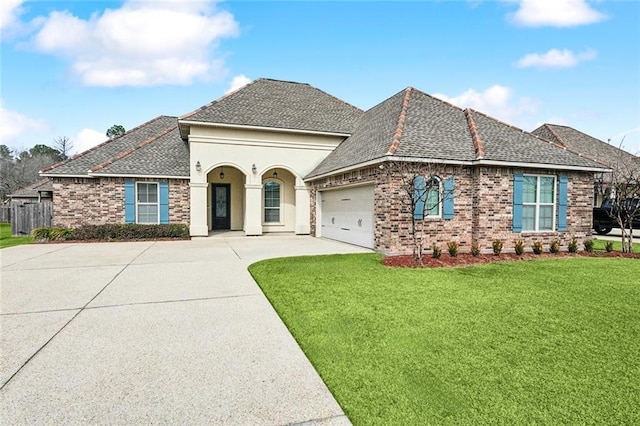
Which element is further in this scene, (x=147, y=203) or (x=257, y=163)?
(x=257, y=163)

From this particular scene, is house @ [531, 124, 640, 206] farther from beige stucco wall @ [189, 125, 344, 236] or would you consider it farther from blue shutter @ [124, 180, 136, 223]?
blue shutter @ [124, 180, 136, 223]

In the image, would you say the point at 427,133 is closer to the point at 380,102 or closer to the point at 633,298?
the point at 380,102

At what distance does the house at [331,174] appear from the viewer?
10.5 m

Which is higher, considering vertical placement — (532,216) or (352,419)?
(532,216)

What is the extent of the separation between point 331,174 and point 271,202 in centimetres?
532

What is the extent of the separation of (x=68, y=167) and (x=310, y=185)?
37.2 feet

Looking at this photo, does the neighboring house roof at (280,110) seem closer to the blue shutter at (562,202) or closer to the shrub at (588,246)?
the blue shutter at (562,202)

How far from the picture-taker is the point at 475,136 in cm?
1155

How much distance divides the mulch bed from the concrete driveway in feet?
13.6

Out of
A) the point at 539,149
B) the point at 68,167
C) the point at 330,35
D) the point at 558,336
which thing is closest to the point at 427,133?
the point at 539,149

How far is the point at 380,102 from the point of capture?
16.8 metres

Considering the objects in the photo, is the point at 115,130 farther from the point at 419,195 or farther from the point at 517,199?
the point at 517,199

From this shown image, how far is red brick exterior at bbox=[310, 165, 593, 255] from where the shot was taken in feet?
32.6

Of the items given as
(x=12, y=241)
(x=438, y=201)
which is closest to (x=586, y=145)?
(x=438, y=201)
